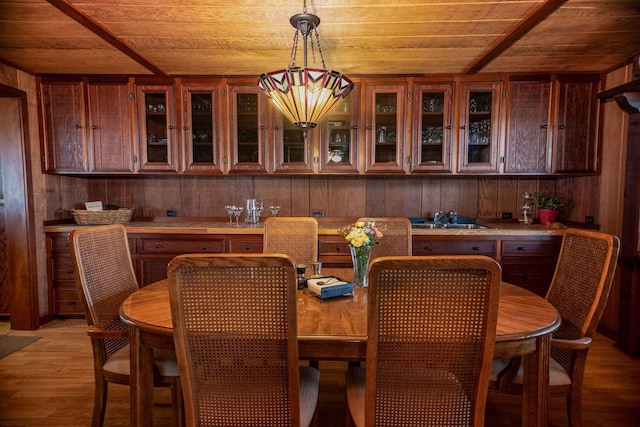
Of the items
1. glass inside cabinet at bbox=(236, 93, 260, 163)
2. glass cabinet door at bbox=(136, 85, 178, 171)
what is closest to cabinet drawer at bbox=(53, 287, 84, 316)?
glass cabinet door at bbox=(136, 85, 178, 171)

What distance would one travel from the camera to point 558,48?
255 cm

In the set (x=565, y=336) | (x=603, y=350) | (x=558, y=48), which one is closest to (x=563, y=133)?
(x=558, y=48)

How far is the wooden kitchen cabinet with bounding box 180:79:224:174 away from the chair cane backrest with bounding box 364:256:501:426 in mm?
2590

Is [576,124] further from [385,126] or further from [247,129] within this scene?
[247,129]

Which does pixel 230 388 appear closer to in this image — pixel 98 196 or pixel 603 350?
pixel 603 350

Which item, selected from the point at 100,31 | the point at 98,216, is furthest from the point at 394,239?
the point at 98,216

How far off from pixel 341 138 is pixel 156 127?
66.5 inches

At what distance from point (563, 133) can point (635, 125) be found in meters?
0.54

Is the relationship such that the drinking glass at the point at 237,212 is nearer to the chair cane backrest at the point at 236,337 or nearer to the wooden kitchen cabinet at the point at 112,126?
the wooden kitchen cabinet at the point at 112,126

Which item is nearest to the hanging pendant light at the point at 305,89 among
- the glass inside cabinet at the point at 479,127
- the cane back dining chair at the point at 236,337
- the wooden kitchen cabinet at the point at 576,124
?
the cane back dining chair at the point at 236,337

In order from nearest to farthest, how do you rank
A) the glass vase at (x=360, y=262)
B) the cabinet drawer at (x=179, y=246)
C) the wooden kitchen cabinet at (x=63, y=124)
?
the glass vase at (x=360, y=262) < the cabinet drawer at (x=179, y=246) < the wooden kitchen cabinet at (x=63, y=124)

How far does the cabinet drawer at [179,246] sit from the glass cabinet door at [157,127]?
675 millimetres

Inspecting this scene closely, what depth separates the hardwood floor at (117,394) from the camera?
6.11ft

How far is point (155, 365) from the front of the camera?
1491mm
